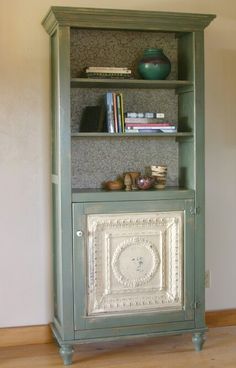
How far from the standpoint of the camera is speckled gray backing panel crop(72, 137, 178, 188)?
139 inches

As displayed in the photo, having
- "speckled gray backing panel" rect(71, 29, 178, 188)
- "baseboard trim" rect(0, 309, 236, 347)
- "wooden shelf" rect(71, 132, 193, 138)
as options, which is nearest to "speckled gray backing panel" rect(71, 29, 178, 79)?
"speckled gray backing panel" rect(71, 29, 178, 188)

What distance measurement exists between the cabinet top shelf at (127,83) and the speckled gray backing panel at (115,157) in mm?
319

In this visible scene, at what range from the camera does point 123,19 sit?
10.5 ft

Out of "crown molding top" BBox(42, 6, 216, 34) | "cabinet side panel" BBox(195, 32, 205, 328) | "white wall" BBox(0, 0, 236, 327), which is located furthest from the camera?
"white wall" BBox(0, 0, 236, 327)

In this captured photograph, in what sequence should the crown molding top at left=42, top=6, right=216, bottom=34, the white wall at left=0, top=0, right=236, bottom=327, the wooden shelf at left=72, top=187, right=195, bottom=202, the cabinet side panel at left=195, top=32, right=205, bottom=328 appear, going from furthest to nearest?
the white wall at left=0, top=0, right=236, bottom=327 → the cabinet side panel at left=195, top=32, right=205, bottom=328 → the wooden shelf at left=72, top=187, right=195, bottom=202 → the crown molding top at left=42, top=6, right=216, bottom=34

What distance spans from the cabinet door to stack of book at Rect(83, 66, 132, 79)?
2.36 feet

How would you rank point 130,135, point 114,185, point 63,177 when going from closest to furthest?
point 63,177
point 130,135
point 114,185

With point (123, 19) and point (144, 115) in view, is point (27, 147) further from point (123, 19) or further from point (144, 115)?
point (123, 19)

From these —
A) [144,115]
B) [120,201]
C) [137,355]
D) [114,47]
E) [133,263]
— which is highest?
[114,47]

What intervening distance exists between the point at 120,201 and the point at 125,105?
2.15ft

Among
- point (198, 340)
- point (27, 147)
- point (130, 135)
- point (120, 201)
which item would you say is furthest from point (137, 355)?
point (27, 147)

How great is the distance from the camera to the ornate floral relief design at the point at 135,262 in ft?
10.7

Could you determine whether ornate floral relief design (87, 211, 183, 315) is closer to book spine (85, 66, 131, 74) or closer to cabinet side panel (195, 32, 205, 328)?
cabinet side panel (195, 32, 205, 328)

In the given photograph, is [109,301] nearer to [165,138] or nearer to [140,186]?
[140,186]
